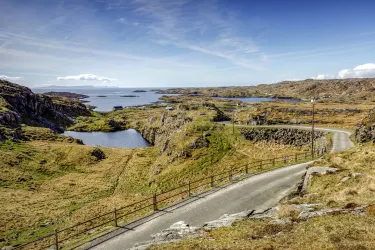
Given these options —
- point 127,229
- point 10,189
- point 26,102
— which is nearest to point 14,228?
point 10,189

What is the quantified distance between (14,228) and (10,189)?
2036 centimetres

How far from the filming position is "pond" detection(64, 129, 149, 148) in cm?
11131

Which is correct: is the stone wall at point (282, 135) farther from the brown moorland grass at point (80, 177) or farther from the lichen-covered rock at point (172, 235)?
the lichen-covered rock at point (172, 235)

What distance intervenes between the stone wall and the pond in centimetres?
5432

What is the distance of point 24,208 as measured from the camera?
40.8m

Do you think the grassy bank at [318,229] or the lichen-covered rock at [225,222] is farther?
the lichen-covered rock at [225,222]

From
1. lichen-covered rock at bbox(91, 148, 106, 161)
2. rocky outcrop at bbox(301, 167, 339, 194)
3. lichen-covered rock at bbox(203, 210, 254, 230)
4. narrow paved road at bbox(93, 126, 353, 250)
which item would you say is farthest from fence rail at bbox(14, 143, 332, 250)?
lichen-covered rock at bbox(91, 148, 106, 161)

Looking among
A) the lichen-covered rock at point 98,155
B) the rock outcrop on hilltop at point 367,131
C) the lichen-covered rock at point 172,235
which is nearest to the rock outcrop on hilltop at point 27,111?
the lichen-covered rock at point 98,155

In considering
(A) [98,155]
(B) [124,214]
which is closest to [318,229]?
(B) [124,214]

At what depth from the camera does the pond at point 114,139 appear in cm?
11131

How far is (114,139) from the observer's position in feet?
405

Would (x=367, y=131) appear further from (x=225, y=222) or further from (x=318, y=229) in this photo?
(x=318, y=229)

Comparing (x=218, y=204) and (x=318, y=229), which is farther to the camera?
(x=218, y=204)

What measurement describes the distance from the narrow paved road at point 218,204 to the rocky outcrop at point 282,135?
26.9 meters
